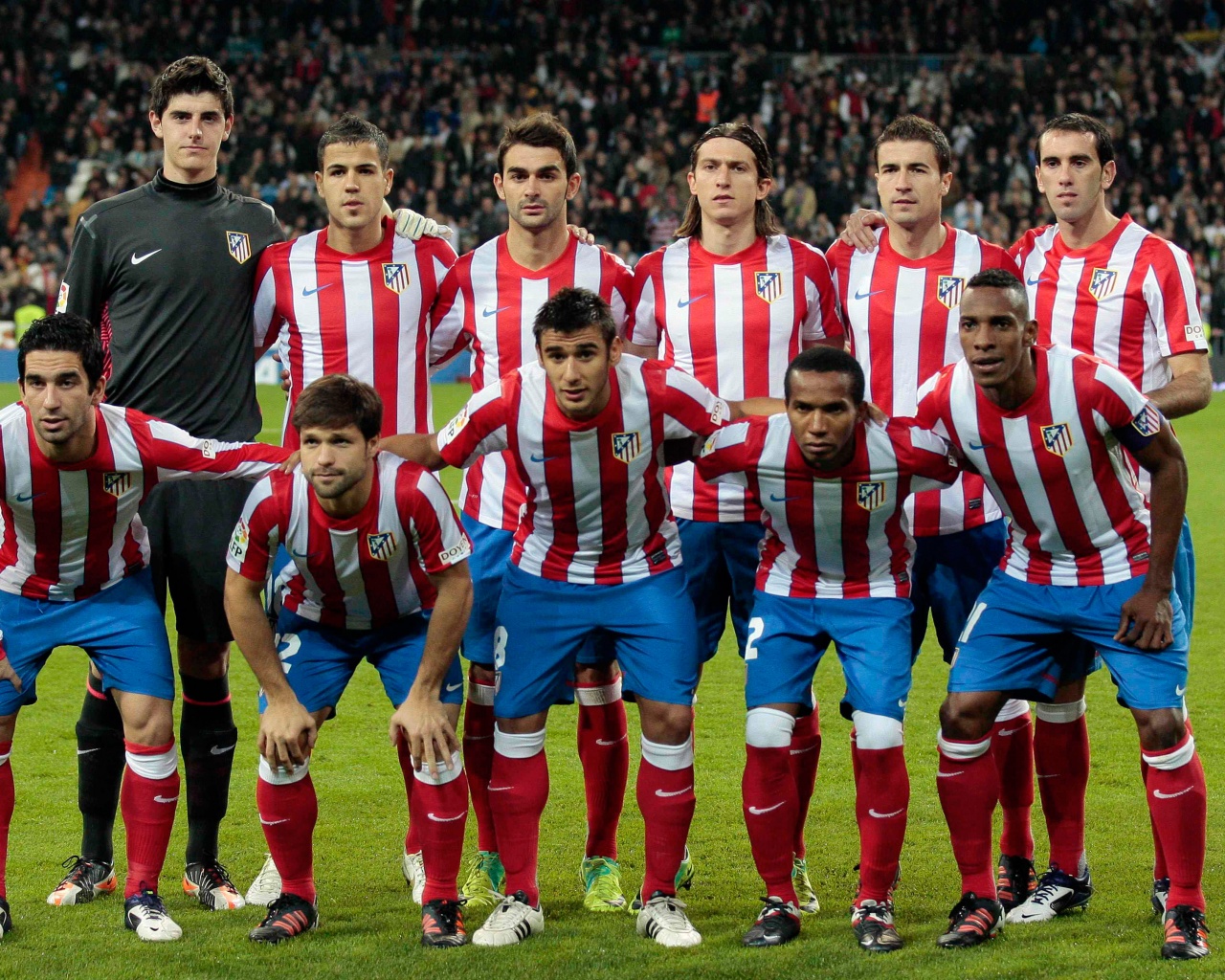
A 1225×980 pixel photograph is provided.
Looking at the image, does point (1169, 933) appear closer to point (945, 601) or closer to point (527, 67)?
point (945, 601)

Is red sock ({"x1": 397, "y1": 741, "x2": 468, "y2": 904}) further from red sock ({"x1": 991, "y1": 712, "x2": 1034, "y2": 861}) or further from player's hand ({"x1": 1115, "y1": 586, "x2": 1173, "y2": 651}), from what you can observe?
player's hand ({"x1": 1115, "y1": 586, "x2": 1173, "y2": 651})

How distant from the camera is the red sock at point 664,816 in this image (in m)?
4.45

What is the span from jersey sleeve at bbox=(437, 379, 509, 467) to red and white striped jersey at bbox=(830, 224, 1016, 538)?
3.93 ft

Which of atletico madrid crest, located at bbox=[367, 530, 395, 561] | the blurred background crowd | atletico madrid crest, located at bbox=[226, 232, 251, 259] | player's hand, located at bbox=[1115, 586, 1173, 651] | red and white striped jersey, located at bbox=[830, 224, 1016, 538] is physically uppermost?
the blurred background crowd

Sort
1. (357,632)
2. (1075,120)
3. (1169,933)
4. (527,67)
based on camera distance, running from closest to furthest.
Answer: (1169,933)
(357,632)
(1075,120)
(527,67)

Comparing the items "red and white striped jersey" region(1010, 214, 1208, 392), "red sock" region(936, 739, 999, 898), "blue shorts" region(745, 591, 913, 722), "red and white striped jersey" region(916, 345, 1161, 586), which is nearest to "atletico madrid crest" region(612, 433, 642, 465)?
"blue shorts" region(745, 591, 913, 722)

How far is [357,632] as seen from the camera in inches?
180

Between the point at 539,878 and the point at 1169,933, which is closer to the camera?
the point at 1169,933

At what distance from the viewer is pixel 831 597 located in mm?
4508

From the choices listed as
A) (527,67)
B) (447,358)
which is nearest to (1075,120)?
Result: (447,358)

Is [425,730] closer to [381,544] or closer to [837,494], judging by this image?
[381,544]

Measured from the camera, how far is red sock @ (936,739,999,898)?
436cm

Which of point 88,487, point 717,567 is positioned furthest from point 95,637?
point 717,567

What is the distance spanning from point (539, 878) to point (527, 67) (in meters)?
24.1
